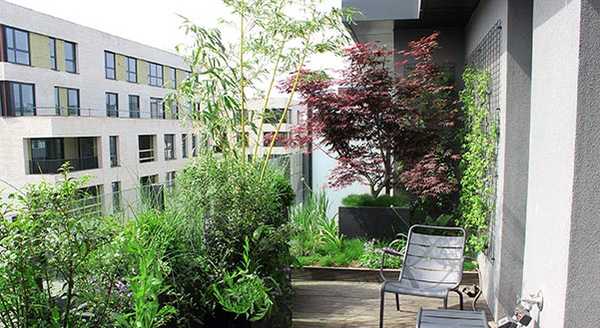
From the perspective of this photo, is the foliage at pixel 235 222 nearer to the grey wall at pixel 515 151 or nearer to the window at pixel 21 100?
the window at pixel 21 100

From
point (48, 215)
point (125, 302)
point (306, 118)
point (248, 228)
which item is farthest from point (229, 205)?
point (306, 118)

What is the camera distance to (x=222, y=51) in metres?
3.81

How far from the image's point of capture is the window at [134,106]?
13.6 feet

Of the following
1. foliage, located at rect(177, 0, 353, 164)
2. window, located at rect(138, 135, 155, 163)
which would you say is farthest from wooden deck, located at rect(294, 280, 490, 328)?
window, located at rect(138, 135, 155, 163)

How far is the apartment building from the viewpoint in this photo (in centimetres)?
222

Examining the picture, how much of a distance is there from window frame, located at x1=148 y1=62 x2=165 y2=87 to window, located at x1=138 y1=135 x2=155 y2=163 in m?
0.74

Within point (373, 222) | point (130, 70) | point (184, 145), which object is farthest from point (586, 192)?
point (130, 70)

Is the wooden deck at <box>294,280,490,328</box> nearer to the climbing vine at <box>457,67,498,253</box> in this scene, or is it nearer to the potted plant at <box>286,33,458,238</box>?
the climbing vine at <box>457,67,498,253</box>

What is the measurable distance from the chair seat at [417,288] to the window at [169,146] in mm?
1939

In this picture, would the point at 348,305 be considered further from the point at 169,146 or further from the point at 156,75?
the point at 156,75

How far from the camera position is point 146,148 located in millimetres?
3568

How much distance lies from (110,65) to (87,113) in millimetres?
1746

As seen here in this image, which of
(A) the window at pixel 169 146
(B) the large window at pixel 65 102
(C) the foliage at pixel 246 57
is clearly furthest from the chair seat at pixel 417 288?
(B) the large window at pixel 65 102

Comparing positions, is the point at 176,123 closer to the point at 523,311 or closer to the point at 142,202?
the point at 142,202
